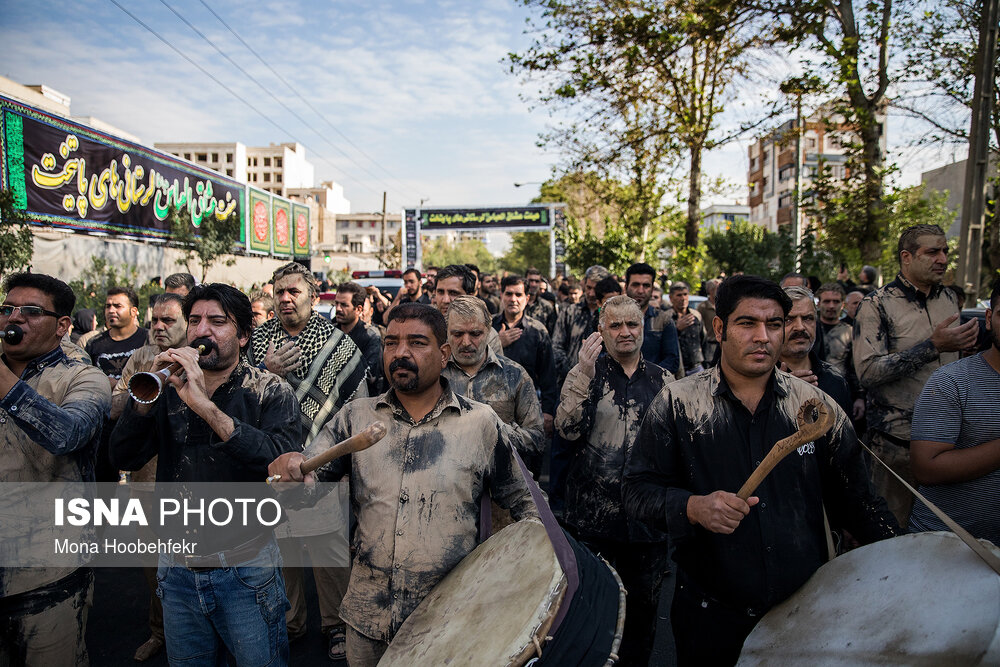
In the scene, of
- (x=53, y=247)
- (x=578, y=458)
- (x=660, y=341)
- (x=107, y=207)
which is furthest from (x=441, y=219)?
(x=578, y=458)

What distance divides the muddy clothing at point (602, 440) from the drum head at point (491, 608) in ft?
3.98

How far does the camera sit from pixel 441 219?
2641cm

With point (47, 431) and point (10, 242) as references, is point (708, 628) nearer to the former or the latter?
point (47, 431)

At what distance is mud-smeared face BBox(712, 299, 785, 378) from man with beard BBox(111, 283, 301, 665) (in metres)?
1.75

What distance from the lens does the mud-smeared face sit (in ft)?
7.14

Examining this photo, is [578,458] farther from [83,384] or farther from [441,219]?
[441,219]

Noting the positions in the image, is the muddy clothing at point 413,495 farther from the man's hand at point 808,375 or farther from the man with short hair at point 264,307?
the man with short hair at point 264,307

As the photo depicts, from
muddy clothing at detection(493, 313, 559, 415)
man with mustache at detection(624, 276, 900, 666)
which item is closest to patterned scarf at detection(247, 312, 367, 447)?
muddy clothing at detection(493, 313, 559, 415)

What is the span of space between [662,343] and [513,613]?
14.1 ft

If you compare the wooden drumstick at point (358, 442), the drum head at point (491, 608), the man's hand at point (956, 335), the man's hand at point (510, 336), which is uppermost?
the man's hand at point (956, 335)

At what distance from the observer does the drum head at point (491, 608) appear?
1600 mm

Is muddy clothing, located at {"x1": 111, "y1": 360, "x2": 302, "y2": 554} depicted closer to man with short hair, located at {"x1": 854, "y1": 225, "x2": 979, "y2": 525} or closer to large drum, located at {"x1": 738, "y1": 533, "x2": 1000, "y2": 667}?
large drum, located at {"x1": 738, "y1": 533, "x2": 1000, "y2": 667}

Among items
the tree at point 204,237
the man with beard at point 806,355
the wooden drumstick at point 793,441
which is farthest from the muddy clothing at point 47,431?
the tree at point 204,237

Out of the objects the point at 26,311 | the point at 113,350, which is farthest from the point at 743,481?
the point at 113,350
